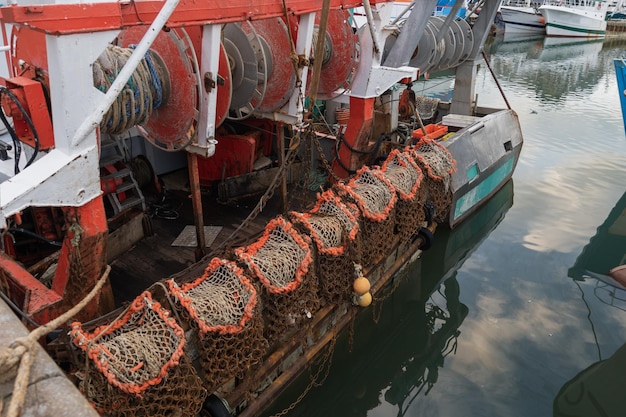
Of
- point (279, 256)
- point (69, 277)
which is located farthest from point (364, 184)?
point (69, 277)

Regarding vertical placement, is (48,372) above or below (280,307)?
above

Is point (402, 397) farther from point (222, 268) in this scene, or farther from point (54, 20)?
point (54, 20)

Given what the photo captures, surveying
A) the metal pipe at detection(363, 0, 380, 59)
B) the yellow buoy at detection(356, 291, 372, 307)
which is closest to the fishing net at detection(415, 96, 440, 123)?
the metal pipe at detection(363, 0, 380, 59)

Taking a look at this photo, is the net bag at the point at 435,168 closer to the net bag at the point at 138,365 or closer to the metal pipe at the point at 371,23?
the metal pipe at the point at 371,23

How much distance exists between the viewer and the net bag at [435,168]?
7027mm

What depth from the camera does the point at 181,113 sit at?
5266 mm

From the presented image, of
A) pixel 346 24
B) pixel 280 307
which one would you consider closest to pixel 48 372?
pixel 280 307

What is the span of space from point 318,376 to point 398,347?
156cm

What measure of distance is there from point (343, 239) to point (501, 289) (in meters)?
4.62

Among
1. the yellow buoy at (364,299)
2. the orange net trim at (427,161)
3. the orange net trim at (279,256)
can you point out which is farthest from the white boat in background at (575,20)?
the orange net trim at (279,256)

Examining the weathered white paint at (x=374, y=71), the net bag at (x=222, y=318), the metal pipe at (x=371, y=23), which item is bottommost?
the net bag at (x=222, y=318)

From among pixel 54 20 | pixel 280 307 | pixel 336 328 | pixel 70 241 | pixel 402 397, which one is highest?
pixel 54 20

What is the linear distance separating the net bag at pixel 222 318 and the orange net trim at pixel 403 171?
287 cm

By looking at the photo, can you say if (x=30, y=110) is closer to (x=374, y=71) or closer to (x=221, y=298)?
(x=221, y=298)
